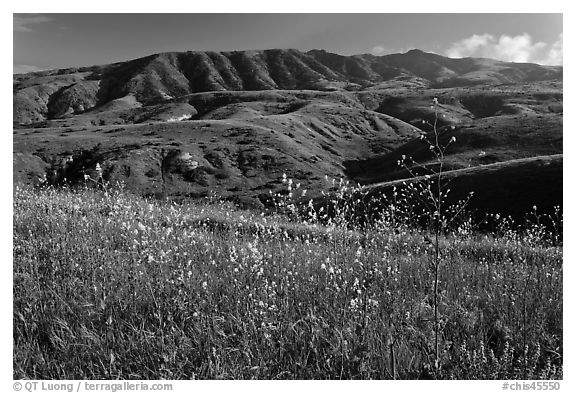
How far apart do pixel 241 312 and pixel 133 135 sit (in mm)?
41437

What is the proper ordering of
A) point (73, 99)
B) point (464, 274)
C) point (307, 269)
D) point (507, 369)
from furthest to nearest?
point (73, 99)
point (464, 274)
point (307, 269)
point (507, 369)

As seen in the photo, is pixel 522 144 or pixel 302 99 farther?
pixel 302 99

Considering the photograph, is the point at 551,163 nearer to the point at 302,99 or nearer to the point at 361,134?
the point at 361,134

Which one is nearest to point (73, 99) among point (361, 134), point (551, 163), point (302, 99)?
point (302, 99)

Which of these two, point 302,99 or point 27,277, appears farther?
point 302,99

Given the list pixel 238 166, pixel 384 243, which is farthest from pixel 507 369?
pixel 238 166

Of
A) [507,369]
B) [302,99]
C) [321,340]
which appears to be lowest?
[507,369]

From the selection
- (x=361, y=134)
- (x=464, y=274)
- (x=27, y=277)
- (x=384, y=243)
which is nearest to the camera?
(x=27, y=277)

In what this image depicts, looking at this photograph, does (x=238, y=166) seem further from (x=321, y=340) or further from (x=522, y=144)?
(x=321, y=340)

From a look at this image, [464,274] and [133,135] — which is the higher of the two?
[133,135]

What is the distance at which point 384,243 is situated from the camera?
8406 millimetres

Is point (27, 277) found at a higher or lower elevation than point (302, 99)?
lower

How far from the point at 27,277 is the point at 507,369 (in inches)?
202

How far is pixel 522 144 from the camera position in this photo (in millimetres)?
41031
